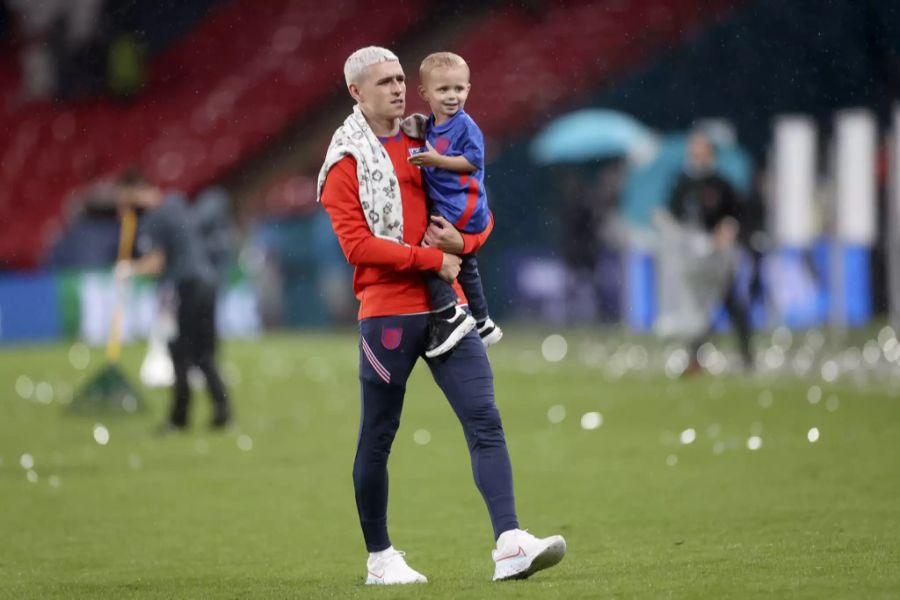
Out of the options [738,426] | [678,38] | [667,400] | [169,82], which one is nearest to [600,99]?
[678,38]

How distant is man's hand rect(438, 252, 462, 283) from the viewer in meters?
6.05

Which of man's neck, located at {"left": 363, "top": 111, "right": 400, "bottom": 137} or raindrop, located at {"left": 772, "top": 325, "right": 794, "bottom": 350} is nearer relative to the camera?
man's neck, located at {"left": 363, "top": 111, "right": 400, "bottom": 137}

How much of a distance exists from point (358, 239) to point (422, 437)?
6.45m

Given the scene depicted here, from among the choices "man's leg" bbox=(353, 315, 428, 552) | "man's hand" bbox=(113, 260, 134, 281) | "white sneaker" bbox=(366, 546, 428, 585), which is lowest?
"white sneaker" bbox=(366, 546, 428, 585)

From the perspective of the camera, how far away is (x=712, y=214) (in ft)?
53.7

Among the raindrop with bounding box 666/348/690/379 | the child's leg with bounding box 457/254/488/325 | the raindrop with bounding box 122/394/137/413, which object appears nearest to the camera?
the child's leg with bounding box 457/254/488/325

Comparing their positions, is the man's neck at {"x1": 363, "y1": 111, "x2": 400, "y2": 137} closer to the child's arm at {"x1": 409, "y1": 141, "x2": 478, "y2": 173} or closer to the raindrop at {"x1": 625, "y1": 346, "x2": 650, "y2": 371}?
the child's arm at {"x1": 409, "y1": 141, "x2": 478, "y2": 173}

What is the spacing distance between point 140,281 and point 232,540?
17.5 m

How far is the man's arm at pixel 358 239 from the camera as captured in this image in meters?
5.98

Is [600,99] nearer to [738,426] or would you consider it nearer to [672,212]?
[672,212]

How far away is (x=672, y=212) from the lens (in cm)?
1673

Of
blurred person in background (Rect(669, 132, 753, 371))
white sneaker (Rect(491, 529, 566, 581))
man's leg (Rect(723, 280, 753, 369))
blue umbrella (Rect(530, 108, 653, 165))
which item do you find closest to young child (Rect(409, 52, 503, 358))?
white sneaker (Rect(491, 529, 566, 581))

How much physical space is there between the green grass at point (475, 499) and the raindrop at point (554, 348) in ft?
13.8

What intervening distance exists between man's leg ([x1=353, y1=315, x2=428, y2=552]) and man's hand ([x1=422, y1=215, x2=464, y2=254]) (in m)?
0.27
